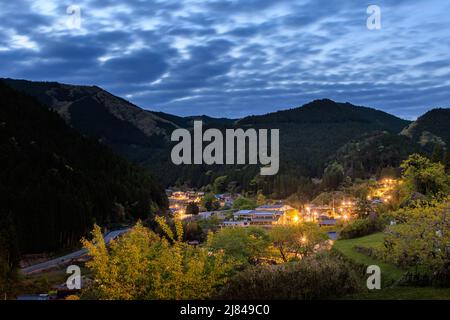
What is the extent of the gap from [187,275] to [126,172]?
95997 millimetres

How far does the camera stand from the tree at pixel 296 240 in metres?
38.5

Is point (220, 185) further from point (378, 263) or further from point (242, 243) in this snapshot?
point (378, 263)

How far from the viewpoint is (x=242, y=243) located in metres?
35.6

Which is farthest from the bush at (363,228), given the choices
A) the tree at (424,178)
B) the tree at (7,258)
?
the tree at (7,258)

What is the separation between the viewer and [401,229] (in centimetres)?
1973

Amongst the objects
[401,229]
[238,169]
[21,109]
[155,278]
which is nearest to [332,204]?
[21,109]

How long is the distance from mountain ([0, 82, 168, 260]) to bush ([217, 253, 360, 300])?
117 ft

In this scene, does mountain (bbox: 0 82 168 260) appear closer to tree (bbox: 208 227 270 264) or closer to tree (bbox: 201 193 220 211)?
tree (bbox: 201 193 220 211)

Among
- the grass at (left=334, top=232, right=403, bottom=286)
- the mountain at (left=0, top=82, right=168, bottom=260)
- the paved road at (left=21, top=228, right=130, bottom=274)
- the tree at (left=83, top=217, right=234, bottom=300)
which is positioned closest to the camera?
the tree at (left=83, top=217, right=234, bottom=300)

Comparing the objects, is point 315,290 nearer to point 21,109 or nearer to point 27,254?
point 27,254

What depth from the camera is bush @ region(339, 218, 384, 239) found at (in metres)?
36.8

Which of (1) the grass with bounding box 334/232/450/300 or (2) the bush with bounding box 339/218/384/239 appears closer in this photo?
(1) the grass with bounding box 334/232/450/300

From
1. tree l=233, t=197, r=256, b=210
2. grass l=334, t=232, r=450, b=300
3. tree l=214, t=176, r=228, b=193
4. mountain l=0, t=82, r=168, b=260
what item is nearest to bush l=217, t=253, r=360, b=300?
grass l=334, t=232, r=450, b=300
